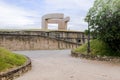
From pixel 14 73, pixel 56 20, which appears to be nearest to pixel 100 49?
pixel 14 73

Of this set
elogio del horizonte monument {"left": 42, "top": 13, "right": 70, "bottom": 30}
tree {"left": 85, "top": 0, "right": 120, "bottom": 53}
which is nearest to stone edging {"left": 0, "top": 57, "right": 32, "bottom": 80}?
tree {"left": 85, "top": 0, "right": 120, "bottom": 53}

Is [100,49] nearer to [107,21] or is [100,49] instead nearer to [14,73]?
[107,21]

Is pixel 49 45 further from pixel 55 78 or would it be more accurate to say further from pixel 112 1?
Answer: pixel 55 78

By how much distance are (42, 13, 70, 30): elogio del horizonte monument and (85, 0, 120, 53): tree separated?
2528 cm

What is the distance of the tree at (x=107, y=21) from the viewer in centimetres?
1875

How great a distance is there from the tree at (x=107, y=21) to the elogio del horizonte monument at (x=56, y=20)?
25.3 meters

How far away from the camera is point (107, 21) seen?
18.9 metres

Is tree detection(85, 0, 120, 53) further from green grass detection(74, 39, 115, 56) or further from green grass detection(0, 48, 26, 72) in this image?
green grass detection(0, 48, 26, 72)

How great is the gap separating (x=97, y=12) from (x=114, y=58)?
3.82 metres

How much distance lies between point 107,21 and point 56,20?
28600 mm

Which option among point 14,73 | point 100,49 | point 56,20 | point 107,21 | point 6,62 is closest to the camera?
point 14,73

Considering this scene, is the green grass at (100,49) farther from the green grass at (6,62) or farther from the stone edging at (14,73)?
the stone edging at (14,73)

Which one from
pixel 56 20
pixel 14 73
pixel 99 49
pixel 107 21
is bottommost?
pixel 14 73

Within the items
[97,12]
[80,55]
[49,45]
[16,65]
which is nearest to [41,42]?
[49,45]
